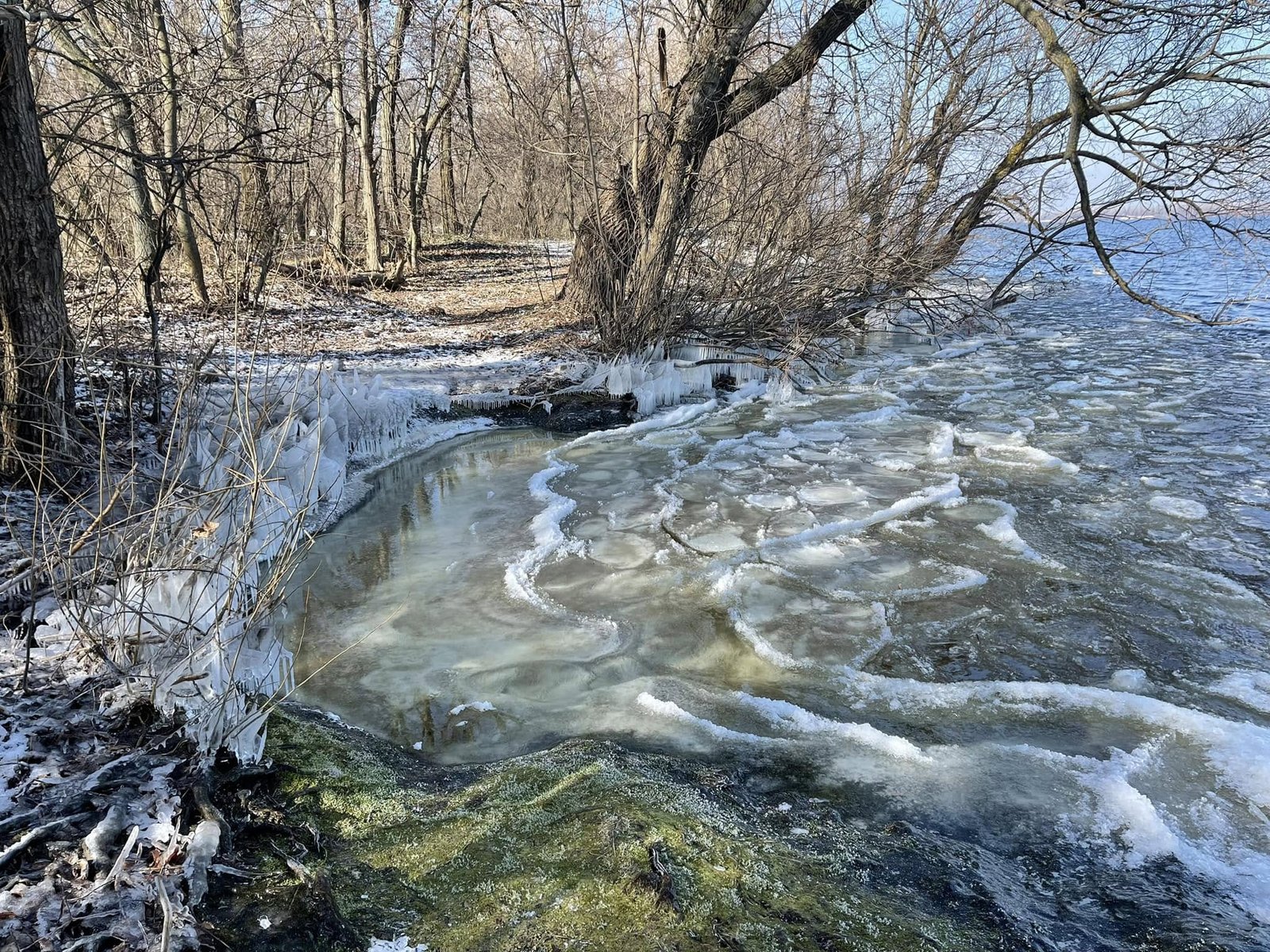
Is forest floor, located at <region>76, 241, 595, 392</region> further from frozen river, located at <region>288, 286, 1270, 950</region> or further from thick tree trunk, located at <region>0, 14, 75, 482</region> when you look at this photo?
frozen river, located at <region>288, 286, 1270, 950</region>

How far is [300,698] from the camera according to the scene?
12.1 feet

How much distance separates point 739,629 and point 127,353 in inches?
179

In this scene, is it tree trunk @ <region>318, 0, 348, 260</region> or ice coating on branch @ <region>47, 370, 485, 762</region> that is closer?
ice coating on branch @ <region>47, 370, 485, 762</region>

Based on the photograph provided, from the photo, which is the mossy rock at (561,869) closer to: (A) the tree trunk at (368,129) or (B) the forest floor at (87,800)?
(B) the forest floor at (87,800)

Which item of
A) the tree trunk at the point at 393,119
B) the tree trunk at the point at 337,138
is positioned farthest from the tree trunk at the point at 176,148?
the tree trunk at the point at 393,119

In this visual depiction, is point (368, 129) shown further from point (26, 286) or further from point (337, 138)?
point (26, 286)

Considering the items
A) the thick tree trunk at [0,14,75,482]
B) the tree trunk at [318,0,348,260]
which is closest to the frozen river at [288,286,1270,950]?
the thick tree trunk at [0,14,75,482]

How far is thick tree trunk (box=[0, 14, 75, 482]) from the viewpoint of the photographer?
392cm

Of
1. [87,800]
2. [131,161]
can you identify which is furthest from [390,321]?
[87,800]

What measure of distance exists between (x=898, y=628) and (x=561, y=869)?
2487mm

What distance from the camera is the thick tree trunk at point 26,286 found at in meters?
3.92

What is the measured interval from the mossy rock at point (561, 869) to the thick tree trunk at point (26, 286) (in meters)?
2.38

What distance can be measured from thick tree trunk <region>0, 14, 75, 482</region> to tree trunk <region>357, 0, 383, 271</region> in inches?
331

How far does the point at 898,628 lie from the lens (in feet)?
14.1
